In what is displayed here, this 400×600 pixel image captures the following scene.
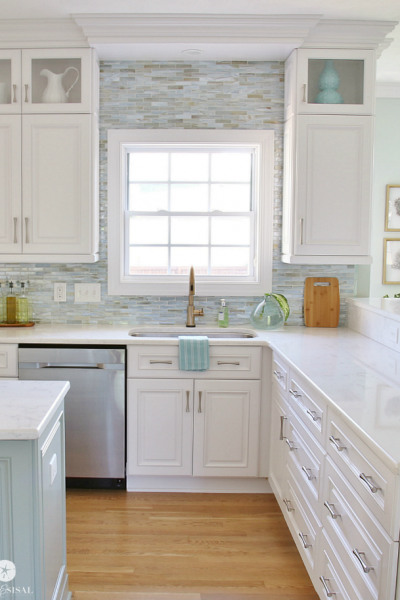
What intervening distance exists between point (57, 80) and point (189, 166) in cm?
95

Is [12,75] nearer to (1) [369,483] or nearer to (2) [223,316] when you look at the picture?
(2) [223,316]

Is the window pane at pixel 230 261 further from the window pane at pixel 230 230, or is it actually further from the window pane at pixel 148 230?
the window pane at pixel 148 230

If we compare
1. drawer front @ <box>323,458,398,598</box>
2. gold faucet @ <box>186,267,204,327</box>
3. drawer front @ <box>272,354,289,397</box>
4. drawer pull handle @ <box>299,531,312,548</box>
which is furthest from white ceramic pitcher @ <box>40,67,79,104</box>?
drawer pull handle @ <box>299,531,312,548</box>

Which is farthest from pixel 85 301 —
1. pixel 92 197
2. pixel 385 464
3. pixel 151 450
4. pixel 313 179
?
pixel 385 464

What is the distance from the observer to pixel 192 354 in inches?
118

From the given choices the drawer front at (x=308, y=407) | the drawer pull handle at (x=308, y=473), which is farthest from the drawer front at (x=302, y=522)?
the drawer front at (x=308, y=407)

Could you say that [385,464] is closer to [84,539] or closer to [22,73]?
[84,539]

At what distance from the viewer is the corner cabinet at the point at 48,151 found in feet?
10.3

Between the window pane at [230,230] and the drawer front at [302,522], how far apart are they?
1.61m

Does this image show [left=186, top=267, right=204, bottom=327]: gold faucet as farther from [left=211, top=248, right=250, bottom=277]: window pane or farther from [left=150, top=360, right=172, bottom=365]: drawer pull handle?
[left=150, top=360, right=172, bottom=365]: drawer pull handle

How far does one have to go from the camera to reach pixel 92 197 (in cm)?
318

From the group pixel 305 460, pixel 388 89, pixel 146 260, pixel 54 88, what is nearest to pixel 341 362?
pixel 305 460

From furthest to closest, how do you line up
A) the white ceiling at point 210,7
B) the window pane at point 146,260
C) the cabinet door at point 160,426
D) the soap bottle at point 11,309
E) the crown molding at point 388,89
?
the crown molding at point 388,89
the window pane at point 146,260
the soap bottle at point 11,309
the cabinet door at point 160,426
the white ceiling at point 210,7

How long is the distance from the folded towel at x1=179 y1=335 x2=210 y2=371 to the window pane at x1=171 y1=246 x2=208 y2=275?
29.2 inches
